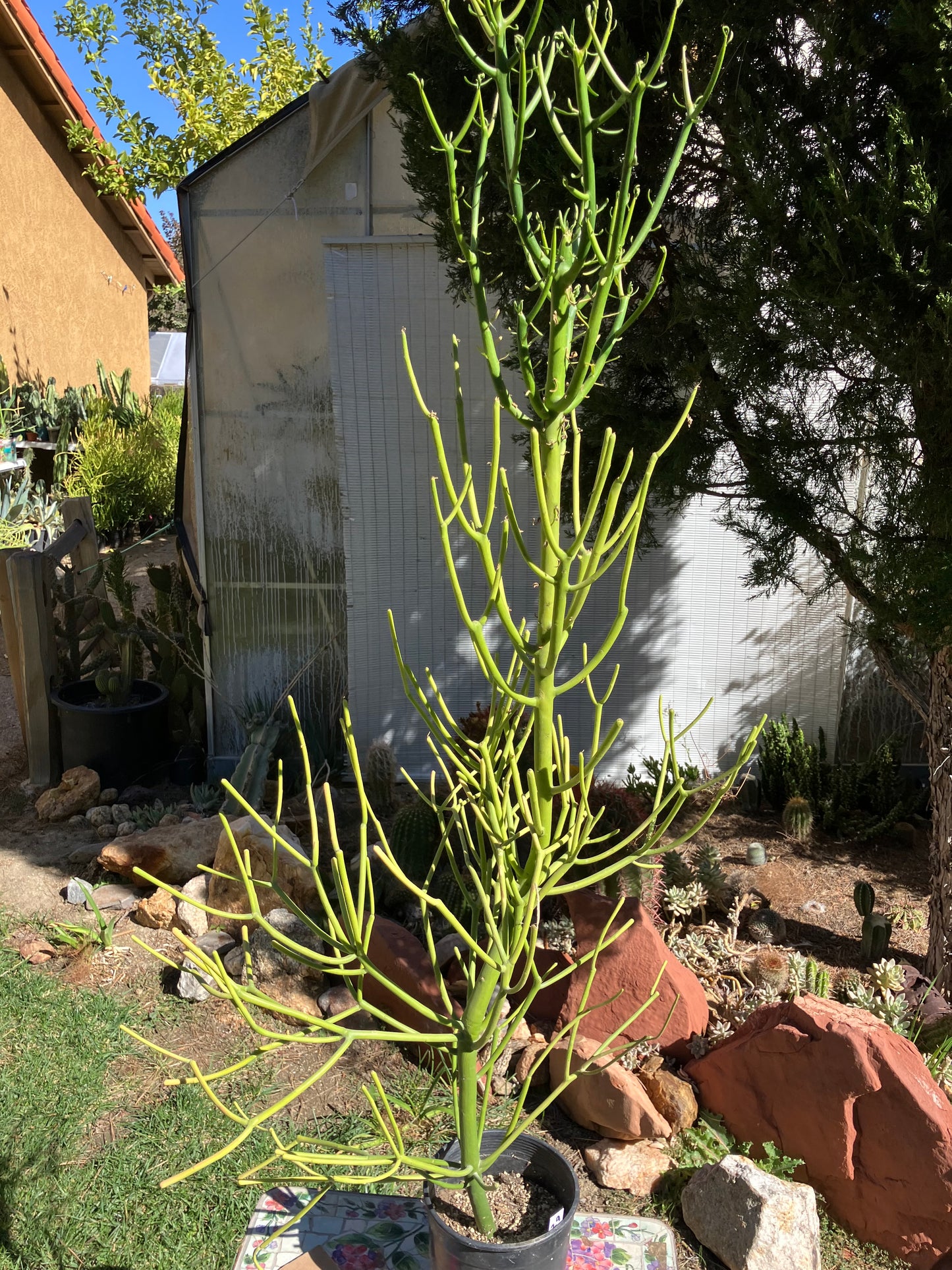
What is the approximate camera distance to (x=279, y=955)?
11.1 feet

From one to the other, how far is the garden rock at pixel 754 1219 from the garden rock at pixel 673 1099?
0.91 feet

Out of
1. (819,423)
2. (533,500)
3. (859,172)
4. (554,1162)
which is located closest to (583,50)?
(859,172)

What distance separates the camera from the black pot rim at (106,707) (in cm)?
507

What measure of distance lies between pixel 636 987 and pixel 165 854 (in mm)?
2119

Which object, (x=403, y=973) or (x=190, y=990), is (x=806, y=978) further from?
(x=190, y=990)

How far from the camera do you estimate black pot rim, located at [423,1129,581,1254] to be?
1600 millimetres

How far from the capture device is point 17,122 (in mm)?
10016

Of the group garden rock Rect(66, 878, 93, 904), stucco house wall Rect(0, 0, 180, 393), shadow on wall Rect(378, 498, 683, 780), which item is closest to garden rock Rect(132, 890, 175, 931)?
garden rock Rect(66, 878, 93, 904)

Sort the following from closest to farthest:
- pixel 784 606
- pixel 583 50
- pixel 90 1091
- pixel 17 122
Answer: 1. pixel 583 50
2. pixel 90 1091
3. pixel 784 606
4. pixel 17 122

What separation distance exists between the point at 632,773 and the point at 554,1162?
2.84m

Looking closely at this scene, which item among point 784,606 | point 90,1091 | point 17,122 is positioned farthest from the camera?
point 17,122

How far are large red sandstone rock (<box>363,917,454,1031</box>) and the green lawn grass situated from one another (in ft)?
2.07

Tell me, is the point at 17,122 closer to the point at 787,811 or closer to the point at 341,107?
the point at 341,107

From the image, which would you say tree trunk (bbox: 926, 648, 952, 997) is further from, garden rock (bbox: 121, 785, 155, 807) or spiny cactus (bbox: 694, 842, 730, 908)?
garden rock (bbox: 121, 785, 155, 807)
